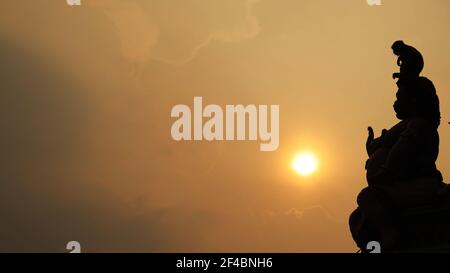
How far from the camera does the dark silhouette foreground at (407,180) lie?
13992 millimetres

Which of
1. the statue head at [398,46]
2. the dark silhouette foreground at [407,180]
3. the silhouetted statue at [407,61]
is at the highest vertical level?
the statue head at [398,46]

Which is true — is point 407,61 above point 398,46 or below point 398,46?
below

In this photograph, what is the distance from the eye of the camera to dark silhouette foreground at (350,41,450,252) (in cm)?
1399

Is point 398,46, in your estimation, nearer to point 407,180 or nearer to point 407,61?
point 407,61

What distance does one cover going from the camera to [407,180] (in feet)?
47.2

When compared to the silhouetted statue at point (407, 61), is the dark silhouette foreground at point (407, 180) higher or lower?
lower

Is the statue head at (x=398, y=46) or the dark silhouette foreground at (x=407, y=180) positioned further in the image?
the statue head at (x=398, y=46)

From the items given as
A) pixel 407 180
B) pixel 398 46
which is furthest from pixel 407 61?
pixel 407 180

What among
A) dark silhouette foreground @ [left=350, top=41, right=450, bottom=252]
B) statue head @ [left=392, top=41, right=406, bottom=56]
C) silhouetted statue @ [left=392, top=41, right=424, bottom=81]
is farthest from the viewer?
statue head @ [left=392, top=41, right=406, bottom=56]

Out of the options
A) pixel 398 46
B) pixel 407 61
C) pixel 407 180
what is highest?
pixel 398 46

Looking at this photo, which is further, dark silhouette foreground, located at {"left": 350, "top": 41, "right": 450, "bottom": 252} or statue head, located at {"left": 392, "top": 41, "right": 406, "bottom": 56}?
statue head, located at {"left": 392, "top": 41, "right": 406, "bottom": 56}

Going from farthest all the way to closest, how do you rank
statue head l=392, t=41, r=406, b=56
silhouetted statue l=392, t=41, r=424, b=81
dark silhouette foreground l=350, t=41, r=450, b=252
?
statue head l=392, t=41, r=406, b=56 → silhouetted statue l=392, t=41, r=424, b=81 → dark silhouette foreground l=350, t=41, r=450, b=252
